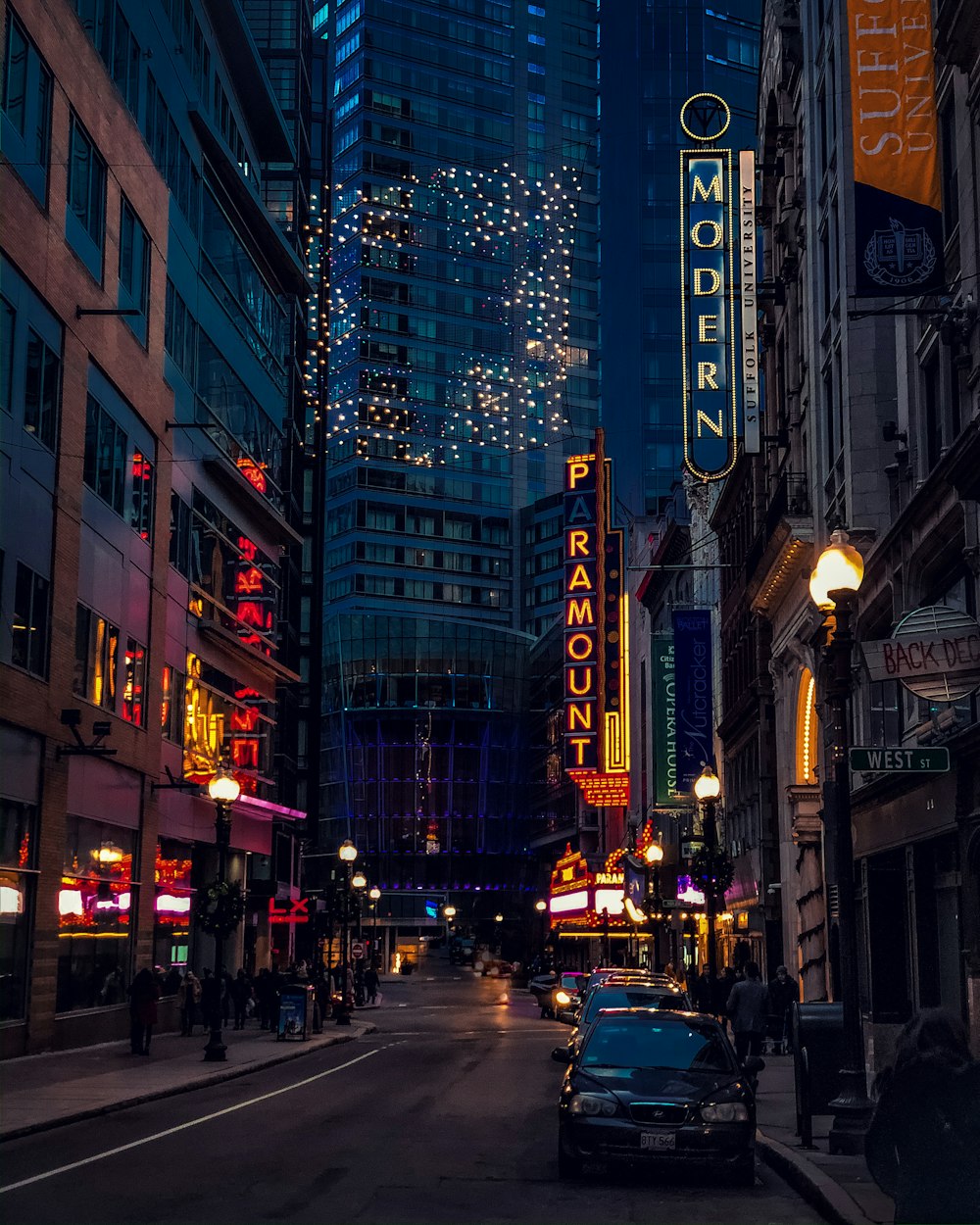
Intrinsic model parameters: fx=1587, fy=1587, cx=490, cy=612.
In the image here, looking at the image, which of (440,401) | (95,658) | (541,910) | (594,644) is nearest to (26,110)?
(95,658)

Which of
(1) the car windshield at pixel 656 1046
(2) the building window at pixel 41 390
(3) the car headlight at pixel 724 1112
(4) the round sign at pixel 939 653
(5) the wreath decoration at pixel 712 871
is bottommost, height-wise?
(3) the car headlight at pixel 724 1112

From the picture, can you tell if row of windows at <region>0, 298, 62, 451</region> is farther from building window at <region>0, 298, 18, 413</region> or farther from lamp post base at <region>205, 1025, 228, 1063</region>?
lamp post base at <region>205, 1025, 228, 1063</region>

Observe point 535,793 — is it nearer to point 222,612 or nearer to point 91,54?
point 222,612

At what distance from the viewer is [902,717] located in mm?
28453

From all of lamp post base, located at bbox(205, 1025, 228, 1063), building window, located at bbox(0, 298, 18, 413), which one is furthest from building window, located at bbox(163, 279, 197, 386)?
lamp post base, located at bbox(205, 1025, 228, 1063)

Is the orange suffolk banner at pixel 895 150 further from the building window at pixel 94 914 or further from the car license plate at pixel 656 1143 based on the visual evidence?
the building window at pixel 94 914

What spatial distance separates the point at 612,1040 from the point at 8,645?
1760 cm

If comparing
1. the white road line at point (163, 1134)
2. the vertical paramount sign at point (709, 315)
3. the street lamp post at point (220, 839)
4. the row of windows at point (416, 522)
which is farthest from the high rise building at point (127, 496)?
the row of windows at point (416, 522)

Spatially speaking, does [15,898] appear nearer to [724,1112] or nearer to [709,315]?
[724,1112]

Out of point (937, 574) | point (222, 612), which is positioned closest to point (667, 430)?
point (222, 612)

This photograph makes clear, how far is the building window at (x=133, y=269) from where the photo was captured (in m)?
38.6

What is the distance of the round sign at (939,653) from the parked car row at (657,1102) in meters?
6.77

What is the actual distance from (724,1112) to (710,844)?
Result: 1763cm

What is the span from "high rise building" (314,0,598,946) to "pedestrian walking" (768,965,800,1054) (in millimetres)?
104694
